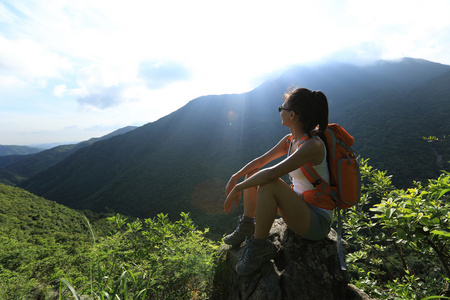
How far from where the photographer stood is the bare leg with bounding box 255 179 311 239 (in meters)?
1.92

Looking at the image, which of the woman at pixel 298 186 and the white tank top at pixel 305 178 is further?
the white tank top at pixel 305 178

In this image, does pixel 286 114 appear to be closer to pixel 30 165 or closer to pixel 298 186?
pixel 298 186

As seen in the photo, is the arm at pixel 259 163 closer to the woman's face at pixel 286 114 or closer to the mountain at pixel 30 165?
the woman's face at pixel 286 114

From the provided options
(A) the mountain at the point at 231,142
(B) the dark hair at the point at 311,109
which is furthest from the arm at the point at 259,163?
(A) the mountain at the point at 231,142

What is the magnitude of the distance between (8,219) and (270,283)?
103ft

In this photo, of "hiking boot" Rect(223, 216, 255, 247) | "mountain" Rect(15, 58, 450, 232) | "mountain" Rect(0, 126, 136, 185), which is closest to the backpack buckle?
"hiking boot" Rect(223, 216, 255, 247)

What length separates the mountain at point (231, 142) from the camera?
4778 cm

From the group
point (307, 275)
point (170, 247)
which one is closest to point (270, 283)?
point (307, 275)

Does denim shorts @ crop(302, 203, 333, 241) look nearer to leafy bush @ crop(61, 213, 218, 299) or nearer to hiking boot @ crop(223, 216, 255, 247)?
hiking boot @ crop(223, 216, 255, 247)

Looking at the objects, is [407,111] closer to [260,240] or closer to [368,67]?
[368,67]

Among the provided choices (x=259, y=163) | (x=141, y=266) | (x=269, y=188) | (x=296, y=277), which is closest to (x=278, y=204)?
(x=269, y=188)

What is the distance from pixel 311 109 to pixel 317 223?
1.11m

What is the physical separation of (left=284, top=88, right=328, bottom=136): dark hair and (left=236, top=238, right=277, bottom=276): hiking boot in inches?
46.6

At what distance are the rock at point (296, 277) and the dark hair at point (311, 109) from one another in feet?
3.94
